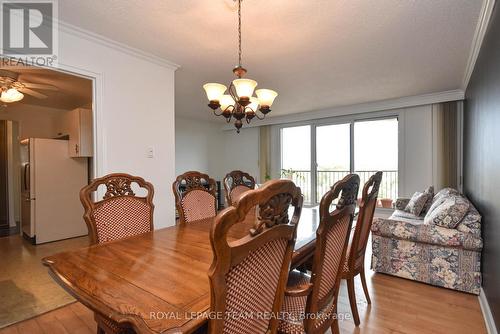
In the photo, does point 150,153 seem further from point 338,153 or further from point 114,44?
point 338,153

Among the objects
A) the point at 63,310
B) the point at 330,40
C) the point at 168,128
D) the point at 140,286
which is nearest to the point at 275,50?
the point at 330,40

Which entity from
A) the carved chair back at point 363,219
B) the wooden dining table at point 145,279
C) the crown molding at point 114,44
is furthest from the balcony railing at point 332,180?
the wooden dining table at point 145,279

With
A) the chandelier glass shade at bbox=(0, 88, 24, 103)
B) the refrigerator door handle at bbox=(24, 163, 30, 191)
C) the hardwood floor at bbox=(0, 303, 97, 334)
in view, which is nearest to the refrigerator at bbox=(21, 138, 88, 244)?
the refrigerator door handle at bbox=(24, 163, 30, 191)

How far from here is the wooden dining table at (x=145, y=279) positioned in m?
0.76

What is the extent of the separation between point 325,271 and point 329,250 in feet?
0.38

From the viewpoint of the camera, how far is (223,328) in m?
0.74

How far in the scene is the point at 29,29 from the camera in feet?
6.64

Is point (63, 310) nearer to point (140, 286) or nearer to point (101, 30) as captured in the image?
point (140, 286)

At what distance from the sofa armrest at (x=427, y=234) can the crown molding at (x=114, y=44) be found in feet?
9.86

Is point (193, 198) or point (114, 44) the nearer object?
point (193, 198)

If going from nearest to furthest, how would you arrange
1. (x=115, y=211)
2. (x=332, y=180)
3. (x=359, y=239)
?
(x=115, y=211) < (x=359, y=239) < (x=332, y=180)

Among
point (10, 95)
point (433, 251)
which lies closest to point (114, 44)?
point (10, 95)

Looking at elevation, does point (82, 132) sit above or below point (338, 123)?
below

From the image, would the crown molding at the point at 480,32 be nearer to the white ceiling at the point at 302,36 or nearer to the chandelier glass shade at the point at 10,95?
the white ceiling at the point at 302,36
